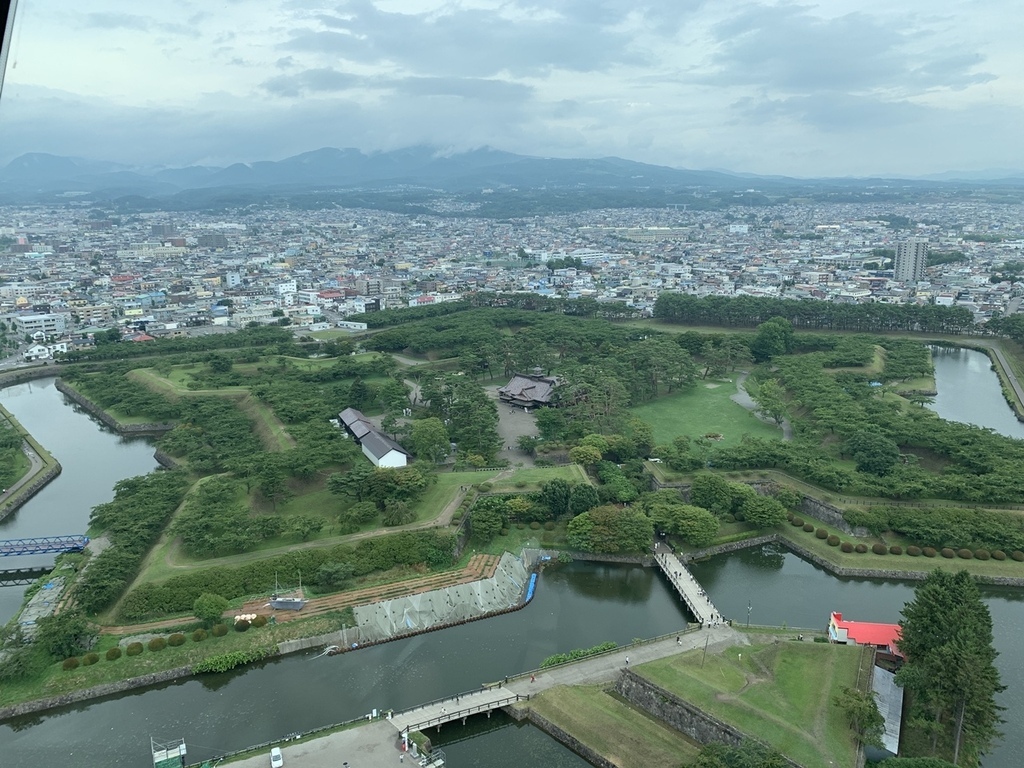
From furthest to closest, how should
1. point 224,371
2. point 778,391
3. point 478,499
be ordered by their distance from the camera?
1. point 224,371
2. point 778,391
3. point 478,499

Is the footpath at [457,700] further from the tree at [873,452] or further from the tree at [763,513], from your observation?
the tree at [873,452]

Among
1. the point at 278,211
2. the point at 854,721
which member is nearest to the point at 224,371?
the point at 854,721

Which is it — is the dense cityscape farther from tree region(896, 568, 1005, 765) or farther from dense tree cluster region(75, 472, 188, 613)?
tree region(896, 568, 1005, 765)

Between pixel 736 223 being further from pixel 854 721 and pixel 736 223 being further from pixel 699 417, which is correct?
pixel 854 721

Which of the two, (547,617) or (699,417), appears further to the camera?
(699,417)

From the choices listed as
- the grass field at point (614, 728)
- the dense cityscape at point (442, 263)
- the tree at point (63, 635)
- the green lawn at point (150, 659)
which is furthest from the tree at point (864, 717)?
the dense cityscape at point (442, 263)

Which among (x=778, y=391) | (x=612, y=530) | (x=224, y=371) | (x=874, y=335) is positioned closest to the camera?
(x=612, y=530)

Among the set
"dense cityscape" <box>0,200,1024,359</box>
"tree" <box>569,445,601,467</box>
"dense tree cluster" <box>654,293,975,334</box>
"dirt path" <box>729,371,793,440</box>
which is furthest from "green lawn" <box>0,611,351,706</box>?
"dense tree cluster" <box>654,293,975,334</box>
